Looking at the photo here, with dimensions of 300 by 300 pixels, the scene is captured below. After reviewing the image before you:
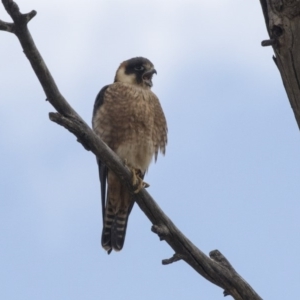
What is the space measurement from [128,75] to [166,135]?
66cm

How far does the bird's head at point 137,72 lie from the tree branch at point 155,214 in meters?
2.10

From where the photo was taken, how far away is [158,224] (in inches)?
135

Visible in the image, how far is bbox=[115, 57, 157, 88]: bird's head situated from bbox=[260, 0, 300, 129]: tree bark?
299cm

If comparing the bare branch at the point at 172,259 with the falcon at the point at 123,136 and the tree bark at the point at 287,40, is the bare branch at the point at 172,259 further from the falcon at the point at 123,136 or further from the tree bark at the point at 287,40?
the falcon at the point at 123,136

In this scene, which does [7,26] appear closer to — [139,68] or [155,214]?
[155,214]

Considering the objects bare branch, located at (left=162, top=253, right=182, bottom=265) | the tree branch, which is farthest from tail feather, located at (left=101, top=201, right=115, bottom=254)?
bare branch, located at (left=162, top=253, right=182, bottom=265)

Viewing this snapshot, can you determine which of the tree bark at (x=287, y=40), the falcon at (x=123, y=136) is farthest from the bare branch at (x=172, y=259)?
the falcon at (x=123, y=136)

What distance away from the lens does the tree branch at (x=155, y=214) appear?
9.56 ft

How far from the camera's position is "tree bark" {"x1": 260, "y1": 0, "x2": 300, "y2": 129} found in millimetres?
Answer: 2562

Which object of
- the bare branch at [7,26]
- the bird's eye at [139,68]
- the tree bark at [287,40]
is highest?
the bird's eye at [139,68]

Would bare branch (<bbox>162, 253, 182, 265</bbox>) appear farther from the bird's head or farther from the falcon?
the bird's head

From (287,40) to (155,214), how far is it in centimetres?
128

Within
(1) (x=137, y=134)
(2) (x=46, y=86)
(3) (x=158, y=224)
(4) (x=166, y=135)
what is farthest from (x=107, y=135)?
(2) (x=46, y=86)

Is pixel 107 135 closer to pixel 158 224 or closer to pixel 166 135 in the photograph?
pixel 166 135
